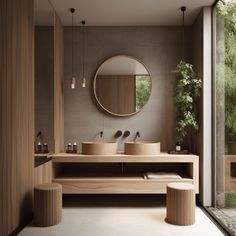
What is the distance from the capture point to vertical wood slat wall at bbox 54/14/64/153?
413cm

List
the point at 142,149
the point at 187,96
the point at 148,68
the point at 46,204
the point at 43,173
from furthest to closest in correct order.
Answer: the point at 148,68, the point at 187,96, the point at 142,149, the point at 43,173, the point at 46,204

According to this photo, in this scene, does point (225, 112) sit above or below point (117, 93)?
below

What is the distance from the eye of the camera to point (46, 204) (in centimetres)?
307

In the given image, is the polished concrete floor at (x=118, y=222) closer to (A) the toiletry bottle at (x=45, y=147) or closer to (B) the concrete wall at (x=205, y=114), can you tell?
(B) the concrete wall at (x=205, y=114)

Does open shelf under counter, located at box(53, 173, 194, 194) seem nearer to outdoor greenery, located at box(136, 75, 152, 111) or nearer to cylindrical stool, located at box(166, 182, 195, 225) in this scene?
cylindrical stool, located at box(166, 182, 195, 225)

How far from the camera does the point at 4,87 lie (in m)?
2.69

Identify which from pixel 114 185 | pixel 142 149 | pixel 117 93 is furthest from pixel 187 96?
pixel 114 185

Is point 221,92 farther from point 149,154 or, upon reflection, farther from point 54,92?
point 54,92

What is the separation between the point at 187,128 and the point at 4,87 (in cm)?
271

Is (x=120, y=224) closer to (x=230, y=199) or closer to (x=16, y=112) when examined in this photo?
(x=230, y=199)

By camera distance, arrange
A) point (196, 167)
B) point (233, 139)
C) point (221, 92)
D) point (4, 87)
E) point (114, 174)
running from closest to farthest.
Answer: point (4, 87), point (233, 139), point (221, 92), point (196, 167), point (114, 174)

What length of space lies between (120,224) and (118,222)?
0.07m

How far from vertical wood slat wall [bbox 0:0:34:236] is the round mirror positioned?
1410mm

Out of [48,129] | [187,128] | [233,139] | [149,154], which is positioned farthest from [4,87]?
[187,128]
